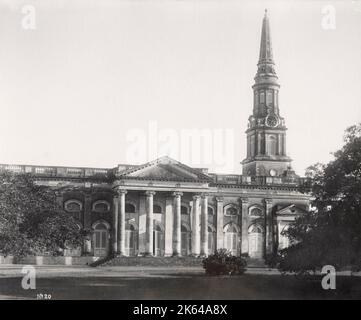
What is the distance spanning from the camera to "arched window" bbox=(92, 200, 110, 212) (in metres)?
54.9

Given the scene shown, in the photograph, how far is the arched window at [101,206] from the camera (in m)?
54.9

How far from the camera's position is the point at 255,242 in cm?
5878

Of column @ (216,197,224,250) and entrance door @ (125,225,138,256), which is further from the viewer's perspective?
column @ (216,197,224,250)

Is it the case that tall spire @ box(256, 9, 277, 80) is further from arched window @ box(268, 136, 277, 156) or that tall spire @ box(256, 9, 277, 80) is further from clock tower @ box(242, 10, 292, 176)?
arched window @ box(268, 136, 277, 156)

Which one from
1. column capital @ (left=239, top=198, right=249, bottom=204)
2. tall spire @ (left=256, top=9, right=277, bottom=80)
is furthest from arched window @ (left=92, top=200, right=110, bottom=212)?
tall spire @ (left=256, top=9, right=277, bottom=80)

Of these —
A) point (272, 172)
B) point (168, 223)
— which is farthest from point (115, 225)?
point (272, 172)

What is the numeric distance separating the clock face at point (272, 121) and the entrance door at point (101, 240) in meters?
17.5

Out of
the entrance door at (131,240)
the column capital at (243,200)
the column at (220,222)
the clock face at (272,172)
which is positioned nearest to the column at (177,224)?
the entrance door at (131,240)

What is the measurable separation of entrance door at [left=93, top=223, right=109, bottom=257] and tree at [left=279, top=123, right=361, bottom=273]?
85.4 feet

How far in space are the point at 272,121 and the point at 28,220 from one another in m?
34.2

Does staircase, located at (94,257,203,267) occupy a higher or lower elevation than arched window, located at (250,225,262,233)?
lower

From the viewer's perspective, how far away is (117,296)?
25906 millimetres
